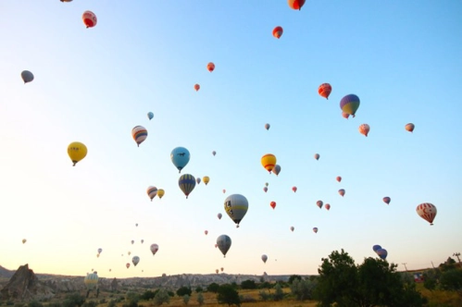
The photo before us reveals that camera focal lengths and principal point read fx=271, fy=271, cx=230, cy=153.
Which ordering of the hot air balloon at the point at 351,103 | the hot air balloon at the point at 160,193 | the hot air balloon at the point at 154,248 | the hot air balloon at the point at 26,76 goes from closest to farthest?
the hot air balloon at the point at 26,76 → the hot air balloon at the point at 351,103 → the hot air balloon at the point at 160,193 → the hot air balloon at the point at 154,248

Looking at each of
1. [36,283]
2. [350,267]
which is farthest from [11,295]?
[350,267]

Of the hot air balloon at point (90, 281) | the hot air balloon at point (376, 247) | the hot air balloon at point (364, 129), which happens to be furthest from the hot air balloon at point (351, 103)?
the hot air balloon at point (90, 281)

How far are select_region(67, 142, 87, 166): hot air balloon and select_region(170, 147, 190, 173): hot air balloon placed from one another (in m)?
10.3

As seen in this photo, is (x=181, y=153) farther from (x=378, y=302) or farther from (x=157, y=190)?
(x=378, y=302)

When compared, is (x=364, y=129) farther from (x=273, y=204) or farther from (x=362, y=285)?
(x=362, y=285)

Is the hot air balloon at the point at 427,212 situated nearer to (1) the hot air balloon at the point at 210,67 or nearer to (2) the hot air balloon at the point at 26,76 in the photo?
(1) the hot air balloon at the point at 210,67

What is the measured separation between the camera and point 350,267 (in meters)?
20.4

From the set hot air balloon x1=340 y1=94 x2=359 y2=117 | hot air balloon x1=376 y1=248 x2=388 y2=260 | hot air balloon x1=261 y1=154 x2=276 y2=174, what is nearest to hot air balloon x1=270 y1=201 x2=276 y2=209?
hot air balloon x1=261 y1=154 x2=276 y2=174

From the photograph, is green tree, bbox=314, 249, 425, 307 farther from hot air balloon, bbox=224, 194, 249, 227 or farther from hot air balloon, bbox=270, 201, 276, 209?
hot air balloon, bbox=270, 201, 276, 209

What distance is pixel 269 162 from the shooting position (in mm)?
37938

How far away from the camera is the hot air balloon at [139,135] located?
3581cm

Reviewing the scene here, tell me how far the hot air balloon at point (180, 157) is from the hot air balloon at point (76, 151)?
33.8ft

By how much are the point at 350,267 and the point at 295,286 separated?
942 inches

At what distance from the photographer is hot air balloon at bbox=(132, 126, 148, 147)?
35812 millimetres
